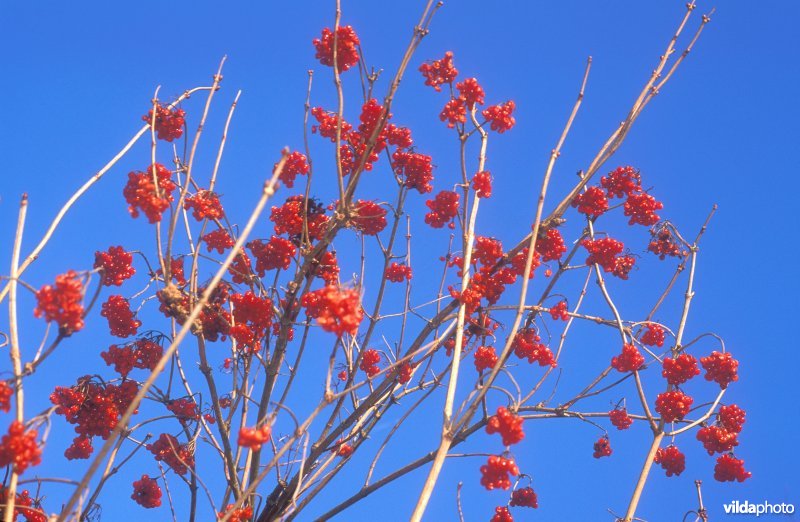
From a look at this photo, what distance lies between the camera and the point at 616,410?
6598mm

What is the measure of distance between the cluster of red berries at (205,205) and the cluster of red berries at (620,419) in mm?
3671

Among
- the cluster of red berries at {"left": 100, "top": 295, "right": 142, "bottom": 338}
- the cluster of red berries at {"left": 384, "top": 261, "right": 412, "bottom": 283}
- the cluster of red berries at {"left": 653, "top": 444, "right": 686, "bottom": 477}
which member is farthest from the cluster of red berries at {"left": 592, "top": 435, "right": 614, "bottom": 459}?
the cluster of red berries at {"left": 100, "top": 295, "right": 142, "bottom": 338}

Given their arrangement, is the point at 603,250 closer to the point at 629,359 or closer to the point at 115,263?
the point at 629,359

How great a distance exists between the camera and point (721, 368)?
6.67m

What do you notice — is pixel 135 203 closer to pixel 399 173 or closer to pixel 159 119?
pixel 159 119

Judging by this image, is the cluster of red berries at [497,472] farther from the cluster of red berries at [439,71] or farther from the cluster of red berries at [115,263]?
the cluster of red berries at [115,263]

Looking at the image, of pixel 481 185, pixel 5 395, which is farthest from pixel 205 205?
pixel 5 395

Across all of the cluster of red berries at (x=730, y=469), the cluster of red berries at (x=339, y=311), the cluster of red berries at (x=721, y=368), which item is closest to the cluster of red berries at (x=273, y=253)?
the cluster of red berries at (x=339, y=311)

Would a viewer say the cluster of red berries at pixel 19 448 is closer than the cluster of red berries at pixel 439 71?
Yes

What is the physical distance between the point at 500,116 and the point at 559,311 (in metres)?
1.66

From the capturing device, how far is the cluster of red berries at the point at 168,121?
6.15 metres

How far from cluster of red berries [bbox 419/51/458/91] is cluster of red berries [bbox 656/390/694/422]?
10.1ft

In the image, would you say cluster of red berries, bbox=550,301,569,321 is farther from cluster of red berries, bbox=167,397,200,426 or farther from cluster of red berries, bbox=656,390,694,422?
cluster of red berries, bbox=167,397,200,426

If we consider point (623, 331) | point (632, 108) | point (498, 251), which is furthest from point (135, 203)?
point (623, 331)
